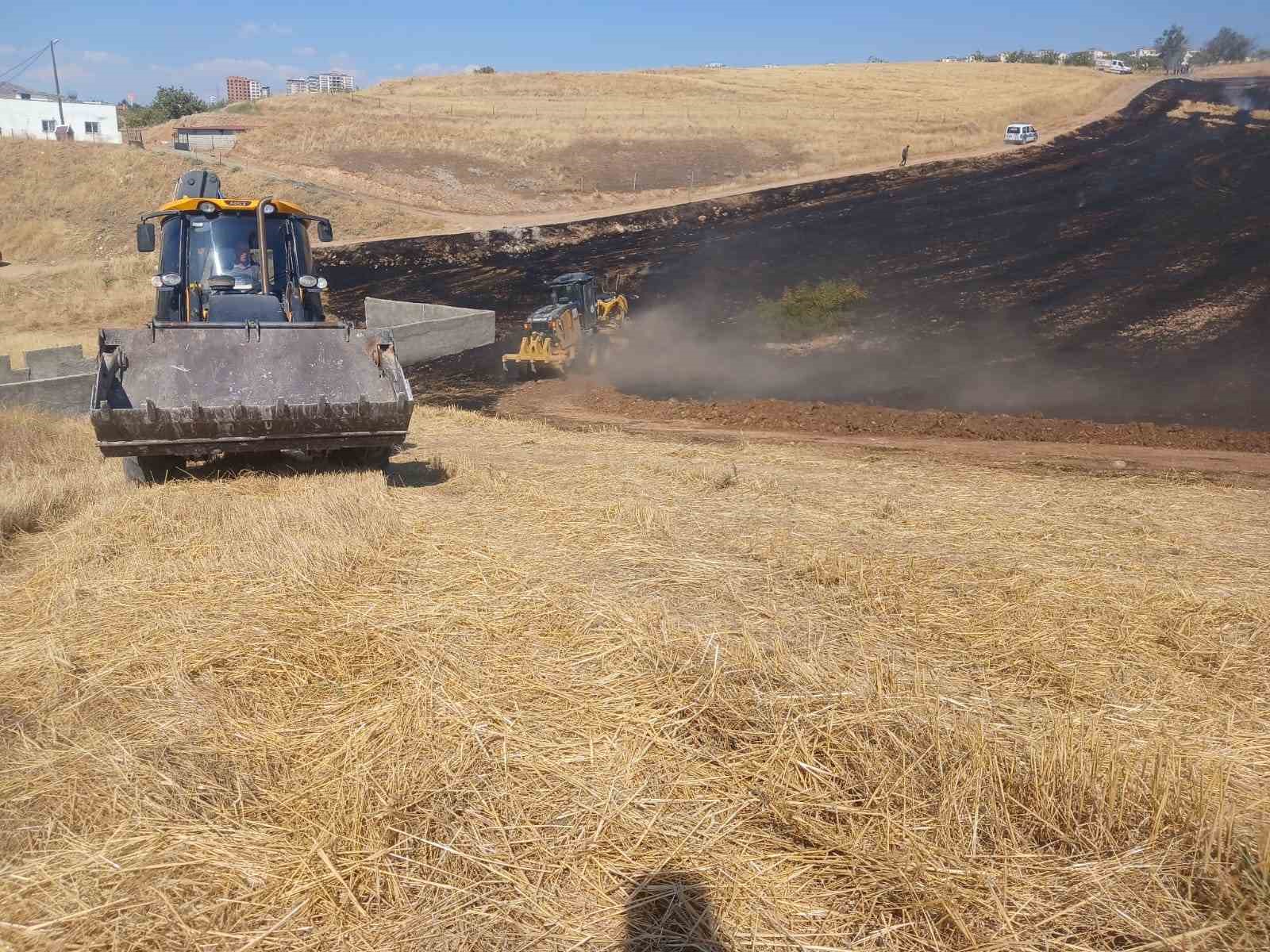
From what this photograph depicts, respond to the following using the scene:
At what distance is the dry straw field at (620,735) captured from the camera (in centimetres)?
334

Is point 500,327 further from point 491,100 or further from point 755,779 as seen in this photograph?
point 491,100

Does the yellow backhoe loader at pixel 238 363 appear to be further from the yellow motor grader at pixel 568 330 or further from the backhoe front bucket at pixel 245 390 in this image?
the yellow motor grader at pixel 568 330

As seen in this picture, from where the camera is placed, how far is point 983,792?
376 centimetres

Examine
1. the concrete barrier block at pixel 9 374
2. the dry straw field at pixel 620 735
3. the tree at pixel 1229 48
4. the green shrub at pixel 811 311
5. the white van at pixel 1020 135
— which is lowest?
the concrete barrier block at pixel 9 374

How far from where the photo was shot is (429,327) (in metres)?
21.8

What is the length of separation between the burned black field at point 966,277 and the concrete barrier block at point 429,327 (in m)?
3.01

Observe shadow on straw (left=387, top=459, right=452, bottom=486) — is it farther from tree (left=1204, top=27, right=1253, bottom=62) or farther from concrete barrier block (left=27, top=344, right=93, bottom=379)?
tree (left=1204, top=27, right=1253, bottom=62)

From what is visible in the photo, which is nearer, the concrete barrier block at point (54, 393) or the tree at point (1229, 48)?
the concrete barrier block at point (54, 393)

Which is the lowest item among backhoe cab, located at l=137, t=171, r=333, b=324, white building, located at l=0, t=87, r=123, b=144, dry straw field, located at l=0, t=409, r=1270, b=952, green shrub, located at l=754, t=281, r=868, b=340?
dry straw field, located at l=0, t=409, r=1270, b=952

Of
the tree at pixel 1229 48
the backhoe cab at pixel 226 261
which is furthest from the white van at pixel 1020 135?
the tree at pixel 1229 48

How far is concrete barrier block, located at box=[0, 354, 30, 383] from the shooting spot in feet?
57.7

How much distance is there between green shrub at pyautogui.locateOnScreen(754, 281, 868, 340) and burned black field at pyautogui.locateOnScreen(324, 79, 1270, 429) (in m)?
0.50

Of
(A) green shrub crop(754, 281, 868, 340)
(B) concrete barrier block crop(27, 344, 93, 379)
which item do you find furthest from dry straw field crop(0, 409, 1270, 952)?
(A) green shrub crop(754, 281, 868, 340)


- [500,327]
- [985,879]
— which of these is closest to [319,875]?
[985,879]
